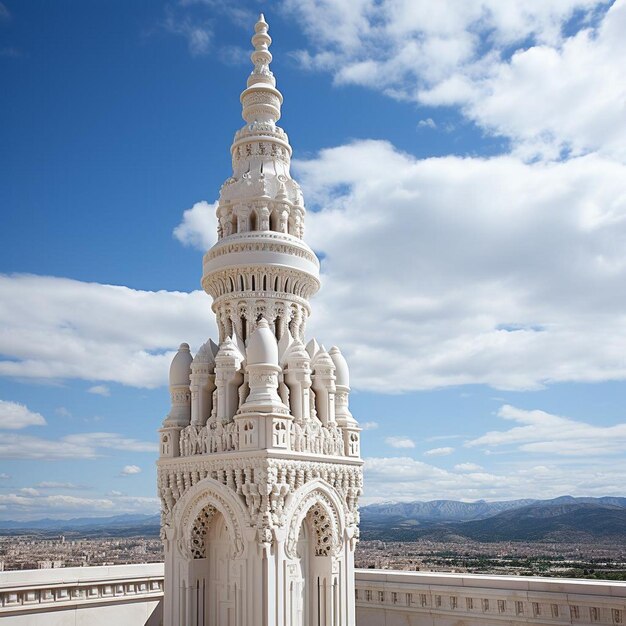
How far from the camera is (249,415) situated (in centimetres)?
1706

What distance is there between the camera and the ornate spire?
20969 mm

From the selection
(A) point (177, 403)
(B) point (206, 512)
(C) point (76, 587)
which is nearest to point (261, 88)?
(A) point (177, 403)

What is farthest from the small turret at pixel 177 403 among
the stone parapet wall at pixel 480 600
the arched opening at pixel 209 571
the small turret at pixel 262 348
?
the stone parapet wall at pixel 480 600

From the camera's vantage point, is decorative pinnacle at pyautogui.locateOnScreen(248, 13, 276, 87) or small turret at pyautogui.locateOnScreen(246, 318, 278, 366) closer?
small turret at pyautogui.locateOnScreen(246, 318, 278, 366)

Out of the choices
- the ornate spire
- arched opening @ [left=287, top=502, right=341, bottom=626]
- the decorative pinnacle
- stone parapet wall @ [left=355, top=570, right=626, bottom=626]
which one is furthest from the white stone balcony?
the decorative pinnacle

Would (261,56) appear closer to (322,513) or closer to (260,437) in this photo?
(260,437)

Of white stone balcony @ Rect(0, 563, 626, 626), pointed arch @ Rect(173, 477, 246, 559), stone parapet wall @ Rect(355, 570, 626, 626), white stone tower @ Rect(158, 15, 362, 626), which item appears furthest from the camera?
white stone balcony @ Rect(0, 563, 626, 626)

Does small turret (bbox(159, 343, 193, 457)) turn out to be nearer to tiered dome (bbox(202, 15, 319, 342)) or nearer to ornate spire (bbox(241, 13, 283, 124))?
tiered dome (bbox(202, 15, 319, 342))

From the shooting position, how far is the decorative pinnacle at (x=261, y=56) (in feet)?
69.7

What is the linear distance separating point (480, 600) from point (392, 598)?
115 inches

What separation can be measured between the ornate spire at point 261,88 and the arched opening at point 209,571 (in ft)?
36.3

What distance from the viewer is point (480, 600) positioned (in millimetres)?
19656

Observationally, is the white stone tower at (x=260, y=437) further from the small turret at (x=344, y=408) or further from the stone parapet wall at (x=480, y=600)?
the stone parapet wall at (x=480, y=600)

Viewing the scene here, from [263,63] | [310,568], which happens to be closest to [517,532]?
[310,568]
